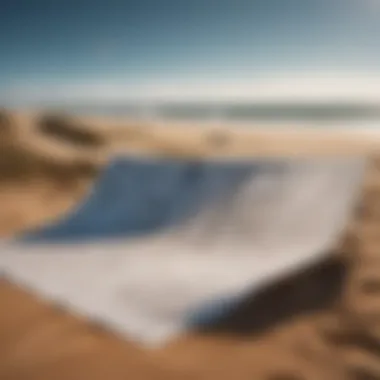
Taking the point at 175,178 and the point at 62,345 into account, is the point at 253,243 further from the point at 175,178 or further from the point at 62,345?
the point at 62,345

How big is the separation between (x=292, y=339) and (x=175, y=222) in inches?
28.4

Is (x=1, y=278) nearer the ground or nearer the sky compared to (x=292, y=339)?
nearer the sky

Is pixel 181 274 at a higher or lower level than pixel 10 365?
higher

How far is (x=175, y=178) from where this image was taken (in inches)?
73.9

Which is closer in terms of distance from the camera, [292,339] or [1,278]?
[292,339]

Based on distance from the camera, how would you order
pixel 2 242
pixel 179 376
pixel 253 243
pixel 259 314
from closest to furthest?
pixel 179 376
pixel 259 314
pixel 253 243
pixel 2 242

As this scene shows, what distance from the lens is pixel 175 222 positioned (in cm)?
171

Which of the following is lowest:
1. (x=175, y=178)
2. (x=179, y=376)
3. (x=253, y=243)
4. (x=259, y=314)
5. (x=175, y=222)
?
(x=179, y=376)

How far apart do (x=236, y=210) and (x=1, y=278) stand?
2.28 feet

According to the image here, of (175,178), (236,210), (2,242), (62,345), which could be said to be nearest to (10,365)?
(62,345)

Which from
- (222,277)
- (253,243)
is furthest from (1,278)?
(253,243)

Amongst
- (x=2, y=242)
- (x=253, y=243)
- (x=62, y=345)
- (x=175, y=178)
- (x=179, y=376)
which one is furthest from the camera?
(x=175, y=178)

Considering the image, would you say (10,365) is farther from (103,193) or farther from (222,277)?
(103,193)

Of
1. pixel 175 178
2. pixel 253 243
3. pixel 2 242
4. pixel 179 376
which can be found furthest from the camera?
pixel 175 178
